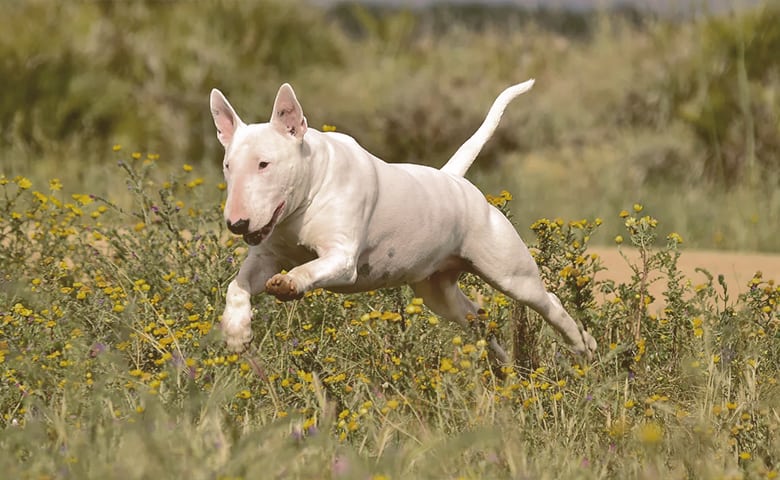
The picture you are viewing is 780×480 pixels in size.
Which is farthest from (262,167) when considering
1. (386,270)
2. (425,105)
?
(425,105)


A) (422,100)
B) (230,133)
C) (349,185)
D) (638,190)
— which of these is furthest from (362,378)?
(422,100)

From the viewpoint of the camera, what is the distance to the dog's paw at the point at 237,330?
4.59m

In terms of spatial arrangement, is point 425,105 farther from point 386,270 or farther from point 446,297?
point 386,270

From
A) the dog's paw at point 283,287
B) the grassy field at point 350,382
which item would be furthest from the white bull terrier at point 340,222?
the grassy field at point 350,382

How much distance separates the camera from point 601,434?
5023 mm

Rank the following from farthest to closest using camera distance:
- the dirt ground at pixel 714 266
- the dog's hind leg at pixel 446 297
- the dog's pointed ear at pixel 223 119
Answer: the dirt ground at pixel 714 266 < the dog's hind leg at pixel 446 297 < the dog's pointed ear at pixel 223 119

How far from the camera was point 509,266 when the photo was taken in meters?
5.57

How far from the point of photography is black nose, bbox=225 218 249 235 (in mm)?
4367

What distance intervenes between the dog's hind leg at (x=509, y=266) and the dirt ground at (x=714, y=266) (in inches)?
115

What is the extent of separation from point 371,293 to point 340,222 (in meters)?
1.72

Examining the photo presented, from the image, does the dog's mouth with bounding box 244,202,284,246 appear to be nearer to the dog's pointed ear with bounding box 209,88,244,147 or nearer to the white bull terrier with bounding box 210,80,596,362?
the white bull terrier with bounding box 210,80,596,362

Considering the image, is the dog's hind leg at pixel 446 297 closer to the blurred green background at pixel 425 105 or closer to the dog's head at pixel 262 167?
the dog's head at pixel 262 167

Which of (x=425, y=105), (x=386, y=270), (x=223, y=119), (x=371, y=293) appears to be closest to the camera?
Result: (x=223, y=119)

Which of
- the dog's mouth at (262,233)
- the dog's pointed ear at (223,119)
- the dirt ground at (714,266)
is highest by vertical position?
the dog's pointed ear at (223,119)
